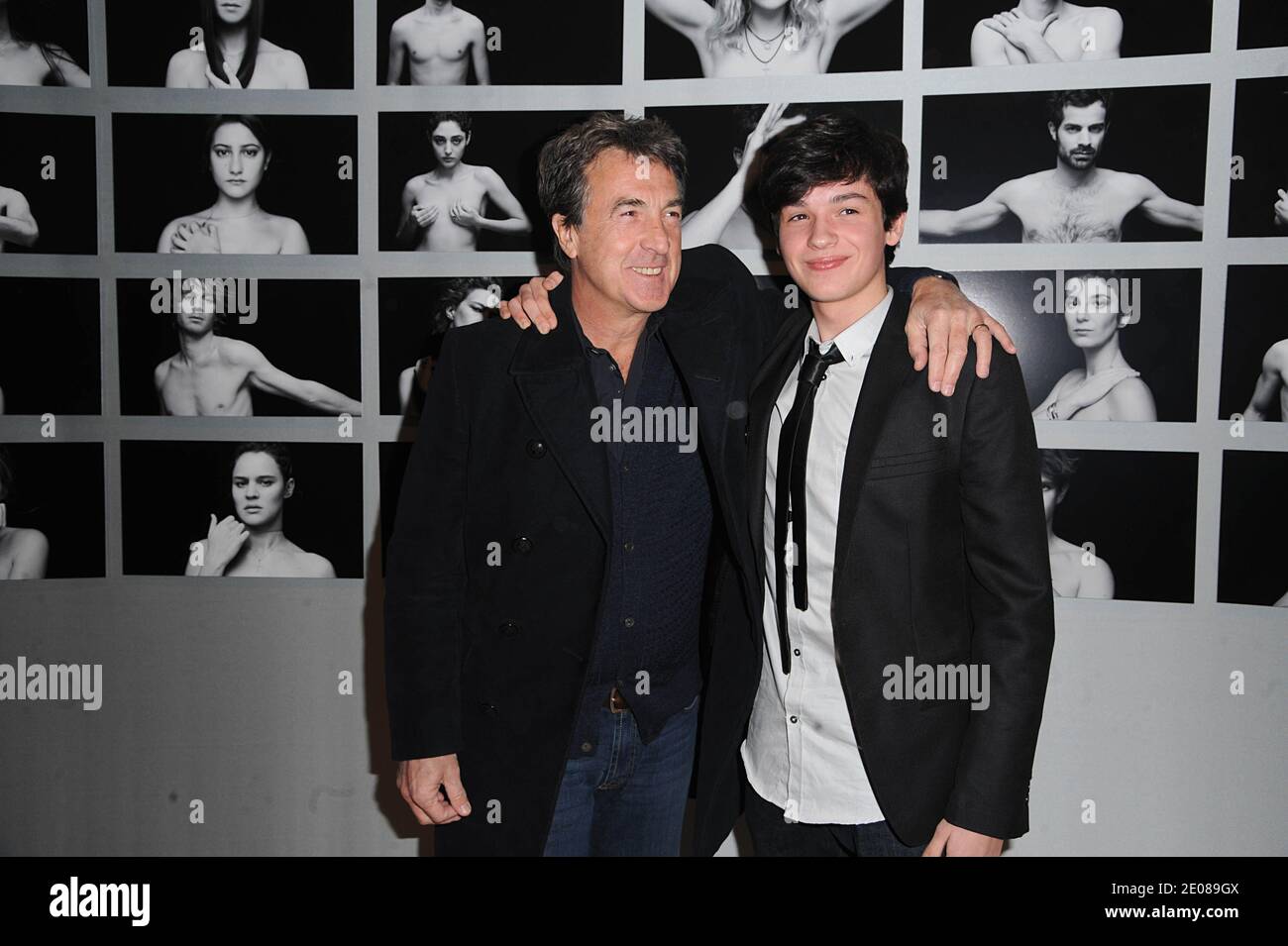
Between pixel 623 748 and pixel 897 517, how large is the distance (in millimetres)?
890

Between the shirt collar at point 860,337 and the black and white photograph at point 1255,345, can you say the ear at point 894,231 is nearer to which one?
the shirt collar at point 860,337

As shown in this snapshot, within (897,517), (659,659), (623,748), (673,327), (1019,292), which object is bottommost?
(623,748)

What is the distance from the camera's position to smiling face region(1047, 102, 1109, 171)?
284 cm

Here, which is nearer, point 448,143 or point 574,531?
point 574,531

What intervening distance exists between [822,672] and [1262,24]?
8.25 feet

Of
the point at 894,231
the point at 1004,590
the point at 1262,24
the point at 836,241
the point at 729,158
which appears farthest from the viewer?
the point at 729,158

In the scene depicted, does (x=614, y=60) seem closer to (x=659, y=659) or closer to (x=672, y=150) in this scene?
(x=672, y=150)

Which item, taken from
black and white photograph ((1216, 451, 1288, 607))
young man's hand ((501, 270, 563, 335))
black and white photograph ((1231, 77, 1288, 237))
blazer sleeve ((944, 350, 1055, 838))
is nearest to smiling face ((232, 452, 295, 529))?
young man's hand ((501, 270, 563, 335))

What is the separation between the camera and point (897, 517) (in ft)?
6.03

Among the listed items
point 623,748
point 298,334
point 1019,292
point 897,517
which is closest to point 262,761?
point 298,334

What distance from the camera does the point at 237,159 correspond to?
122 inches

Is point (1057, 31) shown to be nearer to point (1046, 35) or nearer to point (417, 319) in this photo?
point (1046, 35)

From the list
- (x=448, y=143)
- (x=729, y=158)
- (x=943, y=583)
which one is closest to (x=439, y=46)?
(x=448, y=143)

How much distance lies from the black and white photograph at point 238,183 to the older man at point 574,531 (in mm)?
1228
